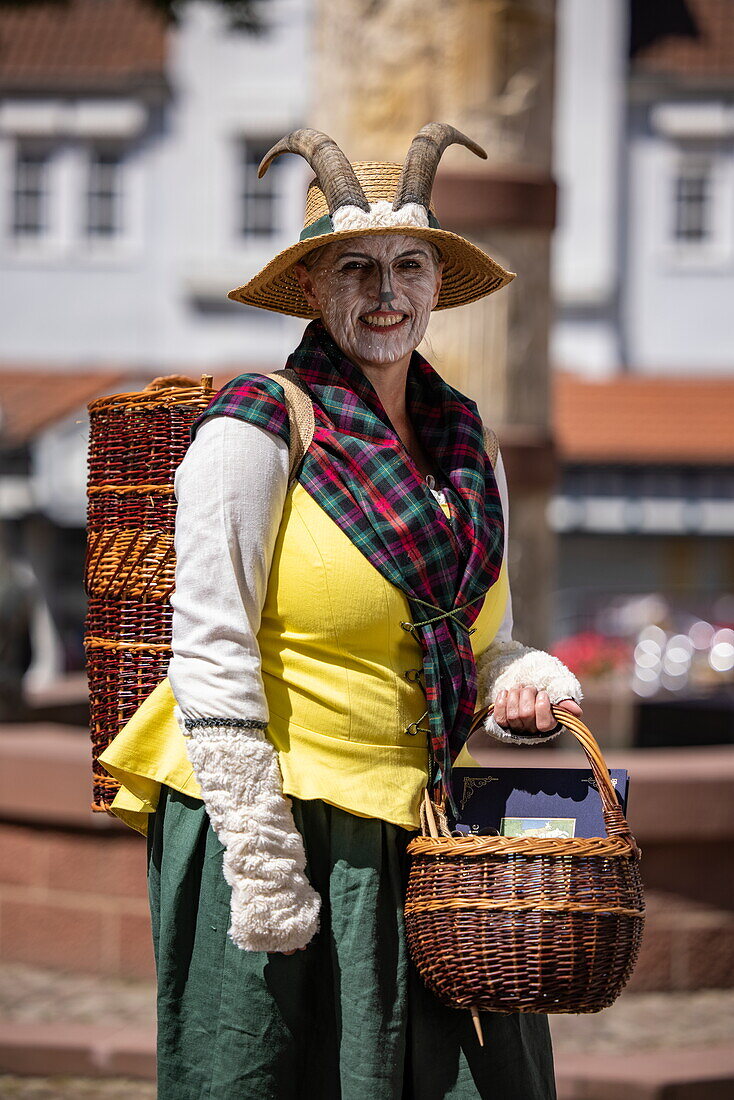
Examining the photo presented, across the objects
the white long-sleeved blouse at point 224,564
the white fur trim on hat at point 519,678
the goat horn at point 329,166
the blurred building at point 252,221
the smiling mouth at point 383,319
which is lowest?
Result: the white fur trim on hat at point 519,678

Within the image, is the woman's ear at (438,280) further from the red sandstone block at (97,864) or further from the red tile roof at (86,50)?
the red tile roof at (86,50)

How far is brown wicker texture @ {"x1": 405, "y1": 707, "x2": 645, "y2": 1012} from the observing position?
2332 mm

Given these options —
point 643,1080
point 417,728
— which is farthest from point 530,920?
point 643,1080

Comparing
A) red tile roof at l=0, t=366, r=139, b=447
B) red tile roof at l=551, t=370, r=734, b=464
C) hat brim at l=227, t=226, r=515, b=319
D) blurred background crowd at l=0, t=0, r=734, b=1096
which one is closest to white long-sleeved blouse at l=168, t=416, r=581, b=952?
hat brim at l=227, t=226, r=515, b=319

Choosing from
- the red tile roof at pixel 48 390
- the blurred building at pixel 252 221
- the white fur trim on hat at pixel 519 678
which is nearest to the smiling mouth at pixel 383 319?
the white fur trim on hat at pixel 519 678

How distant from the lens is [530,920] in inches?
91.8

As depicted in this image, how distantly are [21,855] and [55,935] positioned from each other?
1.05 ft

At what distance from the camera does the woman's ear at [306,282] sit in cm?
273

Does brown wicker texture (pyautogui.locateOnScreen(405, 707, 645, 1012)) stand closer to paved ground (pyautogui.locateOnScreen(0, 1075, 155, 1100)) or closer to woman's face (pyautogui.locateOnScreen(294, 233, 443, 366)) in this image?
woman's face (pyautogui.locateOnScreen(294, 233, 443, 366))

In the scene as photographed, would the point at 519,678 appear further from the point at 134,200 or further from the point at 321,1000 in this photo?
the point at 134,200

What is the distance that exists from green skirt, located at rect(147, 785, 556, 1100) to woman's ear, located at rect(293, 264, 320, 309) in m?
0.87

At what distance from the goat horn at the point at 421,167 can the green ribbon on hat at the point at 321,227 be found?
34mm

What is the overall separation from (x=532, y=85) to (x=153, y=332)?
1620 cm

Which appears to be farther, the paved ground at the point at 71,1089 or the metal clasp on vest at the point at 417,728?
the paved ground at the point at 71,1089
